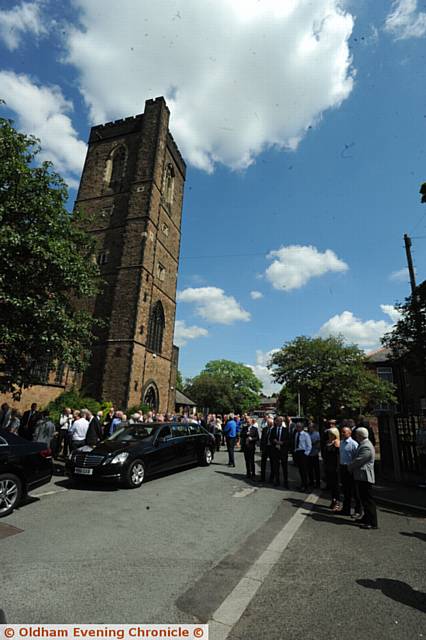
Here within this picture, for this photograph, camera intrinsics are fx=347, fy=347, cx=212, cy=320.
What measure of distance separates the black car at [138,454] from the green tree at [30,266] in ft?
9.79

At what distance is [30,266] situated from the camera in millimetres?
9344

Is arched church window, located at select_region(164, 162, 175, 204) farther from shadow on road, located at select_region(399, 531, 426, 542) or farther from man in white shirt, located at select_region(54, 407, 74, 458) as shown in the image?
shadow on road, located at select_region(399, 531, 426, 542)

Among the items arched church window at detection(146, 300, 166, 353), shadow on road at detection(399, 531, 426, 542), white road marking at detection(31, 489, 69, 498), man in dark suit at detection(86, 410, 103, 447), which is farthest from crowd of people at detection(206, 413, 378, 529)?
arched church window at detection(146, 300, 166, 353)

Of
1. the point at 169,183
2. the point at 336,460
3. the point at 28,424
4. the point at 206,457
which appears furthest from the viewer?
the point at 169,183

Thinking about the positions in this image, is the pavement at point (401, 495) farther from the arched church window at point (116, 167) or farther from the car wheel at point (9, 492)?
the arched church window at point (116, 167)

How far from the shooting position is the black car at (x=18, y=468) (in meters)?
5.79

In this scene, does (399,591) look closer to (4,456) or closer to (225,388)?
(4,456)

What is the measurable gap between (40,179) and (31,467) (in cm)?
793

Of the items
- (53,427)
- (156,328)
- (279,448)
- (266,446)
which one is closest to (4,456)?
(53,427)

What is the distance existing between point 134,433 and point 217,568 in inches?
230

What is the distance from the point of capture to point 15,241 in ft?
27.7

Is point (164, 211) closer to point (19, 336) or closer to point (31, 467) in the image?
point (19, 336)

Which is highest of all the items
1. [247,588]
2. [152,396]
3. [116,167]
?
[116,167]

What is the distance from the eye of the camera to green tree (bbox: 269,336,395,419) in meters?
24.0
